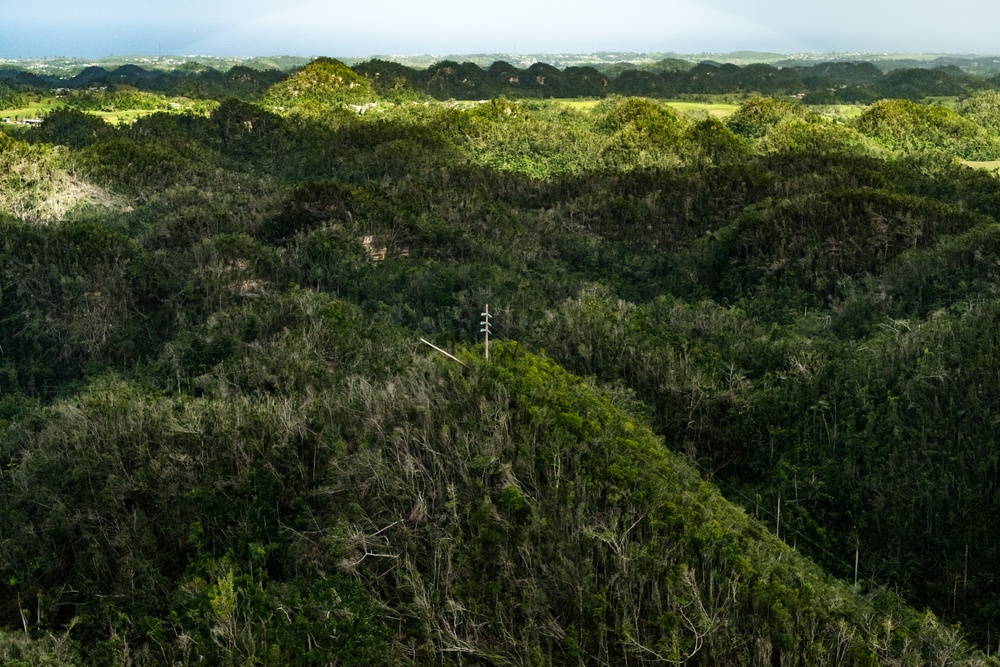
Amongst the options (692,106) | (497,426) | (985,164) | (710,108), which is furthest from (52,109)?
(497,426)

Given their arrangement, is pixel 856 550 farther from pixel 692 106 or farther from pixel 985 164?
pixel 692 106

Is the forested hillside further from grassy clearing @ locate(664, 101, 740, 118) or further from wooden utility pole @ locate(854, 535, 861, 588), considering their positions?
grassy clearing @ locate(664, 101, 740, 118)

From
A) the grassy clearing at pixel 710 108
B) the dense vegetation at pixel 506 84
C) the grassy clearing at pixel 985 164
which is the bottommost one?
the grassy clearing at pixel 985 164

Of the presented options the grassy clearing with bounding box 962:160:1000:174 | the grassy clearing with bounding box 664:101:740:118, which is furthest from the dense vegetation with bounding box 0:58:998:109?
the grassy clearing with bounding box 962:160:1000:174

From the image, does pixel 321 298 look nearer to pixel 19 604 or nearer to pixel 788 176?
pixel 19 604

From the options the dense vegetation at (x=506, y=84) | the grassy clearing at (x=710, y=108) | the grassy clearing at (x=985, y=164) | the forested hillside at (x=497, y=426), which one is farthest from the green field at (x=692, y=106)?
the forested hillside at (x=497, y=426)

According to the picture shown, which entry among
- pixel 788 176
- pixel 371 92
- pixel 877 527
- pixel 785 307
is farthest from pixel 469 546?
pixel 371 92

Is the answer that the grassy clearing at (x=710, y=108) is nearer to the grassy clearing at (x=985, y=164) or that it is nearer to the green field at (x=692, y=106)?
the green field at (x=692, y=106)

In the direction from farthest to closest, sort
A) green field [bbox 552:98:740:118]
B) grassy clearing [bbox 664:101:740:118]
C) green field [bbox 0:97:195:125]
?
green field [bbox 552:98:740:118], grassy clearing [bbox 664:101:740:118], green field [bbox 0:97:195:125]
